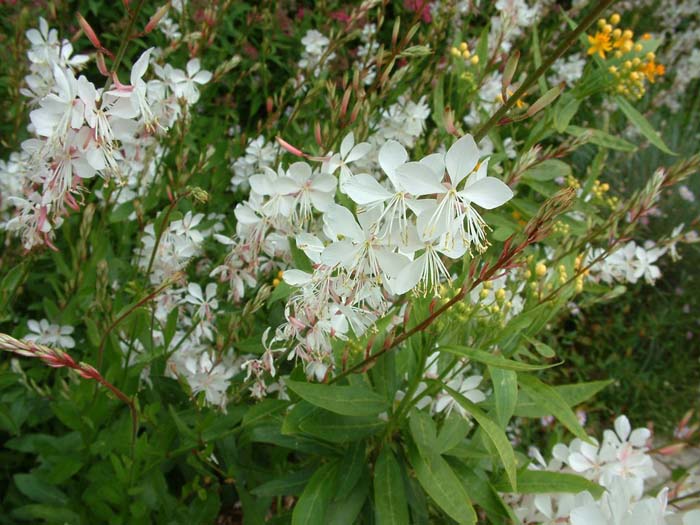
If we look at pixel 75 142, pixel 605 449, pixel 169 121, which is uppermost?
pixel 169 121

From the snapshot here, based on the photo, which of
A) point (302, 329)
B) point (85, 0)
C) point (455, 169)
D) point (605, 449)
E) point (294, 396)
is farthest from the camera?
point (85, 0)

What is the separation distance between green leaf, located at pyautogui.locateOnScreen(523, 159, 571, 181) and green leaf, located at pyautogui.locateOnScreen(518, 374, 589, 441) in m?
0.75

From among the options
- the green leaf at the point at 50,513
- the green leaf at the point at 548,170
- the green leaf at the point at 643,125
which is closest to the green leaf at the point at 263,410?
the green leaf at the point at 50,513

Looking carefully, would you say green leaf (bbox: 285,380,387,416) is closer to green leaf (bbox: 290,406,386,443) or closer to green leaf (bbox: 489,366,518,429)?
green leaf (bbox: 290,406,386,443)

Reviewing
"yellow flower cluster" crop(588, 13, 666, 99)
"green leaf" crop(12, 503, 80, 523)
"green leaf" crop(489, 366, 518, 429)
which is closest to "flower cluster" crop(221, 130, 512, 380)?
"green leaf" crop(489, 366, 518, 429)

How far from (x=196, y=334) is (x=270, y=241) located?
0.47 meters

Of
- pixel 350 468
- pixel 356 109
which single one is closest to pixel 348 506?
pixel 350 468

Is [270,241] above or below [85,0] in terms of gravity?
below

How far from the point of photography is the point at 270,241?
153 centimetres

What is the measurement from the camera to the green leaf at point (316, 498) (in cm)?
135

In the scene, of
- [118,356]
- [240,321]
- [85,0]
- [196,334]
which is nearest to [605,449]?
[240,321]

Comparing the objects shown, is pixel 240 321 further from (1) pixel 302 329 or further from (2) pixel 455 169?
(2) pixel 455 169

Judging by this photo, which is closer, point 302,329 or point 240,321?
point 302,329

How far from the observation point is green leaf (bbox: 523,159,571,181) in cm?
190
